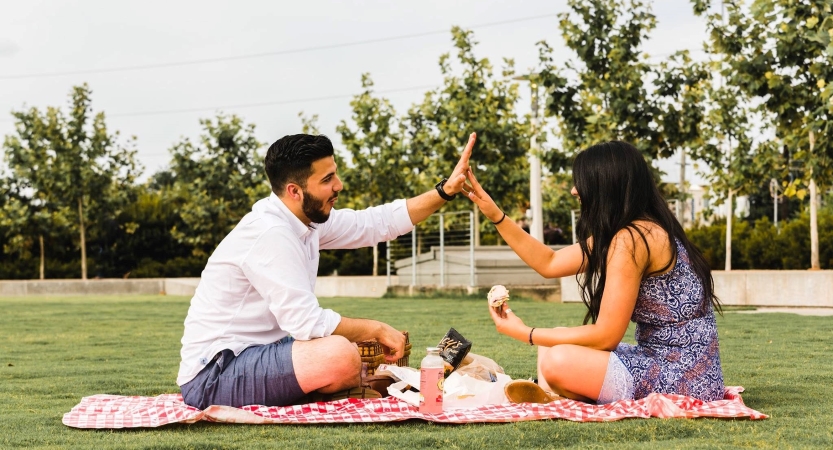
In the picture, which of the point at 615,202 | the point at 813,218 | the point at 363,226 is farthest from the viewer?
the point at 813,218

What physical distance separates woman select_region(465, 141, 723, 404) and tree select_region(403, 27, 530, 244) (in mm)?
19176

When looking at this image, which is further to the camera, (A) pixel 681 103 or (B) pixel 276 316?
(A) pixel 681 103

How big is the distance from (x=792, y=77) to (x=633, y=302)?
12.2m

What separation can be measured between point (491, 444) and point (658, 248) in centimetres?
128

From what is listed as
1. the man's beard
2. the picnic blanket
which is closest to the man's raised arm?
the man's beard

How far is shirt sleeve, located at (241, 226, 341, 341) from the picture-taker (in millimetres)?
4645

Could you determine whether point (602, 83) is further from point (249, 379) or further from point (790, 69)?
point (249, 379)

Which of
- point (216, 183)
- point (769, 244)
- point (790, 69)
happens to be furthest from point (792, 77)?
point (216, 183)

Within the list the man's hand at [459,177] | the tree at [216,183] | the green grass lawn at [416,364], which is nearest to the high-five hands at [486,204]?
the man's hand at [459,177]

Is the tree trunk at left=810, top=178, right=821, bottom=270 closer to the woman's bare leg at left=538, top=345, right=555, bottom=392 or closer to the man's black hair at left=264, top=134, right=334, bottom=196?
the woman's bare leg at left=538, top=345, right=555, bottom=392

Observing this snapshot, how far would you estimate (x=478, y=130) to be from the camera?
81.7 feet

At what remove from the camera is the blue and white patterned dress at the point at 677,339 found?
4645 millimetres

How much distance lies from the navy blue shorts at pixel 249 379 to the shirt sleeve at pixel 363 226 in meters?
0.97

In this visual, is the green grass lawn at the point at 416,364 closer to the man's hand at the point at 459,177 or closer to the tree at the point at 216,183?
the man's hand at the point at 459,177
